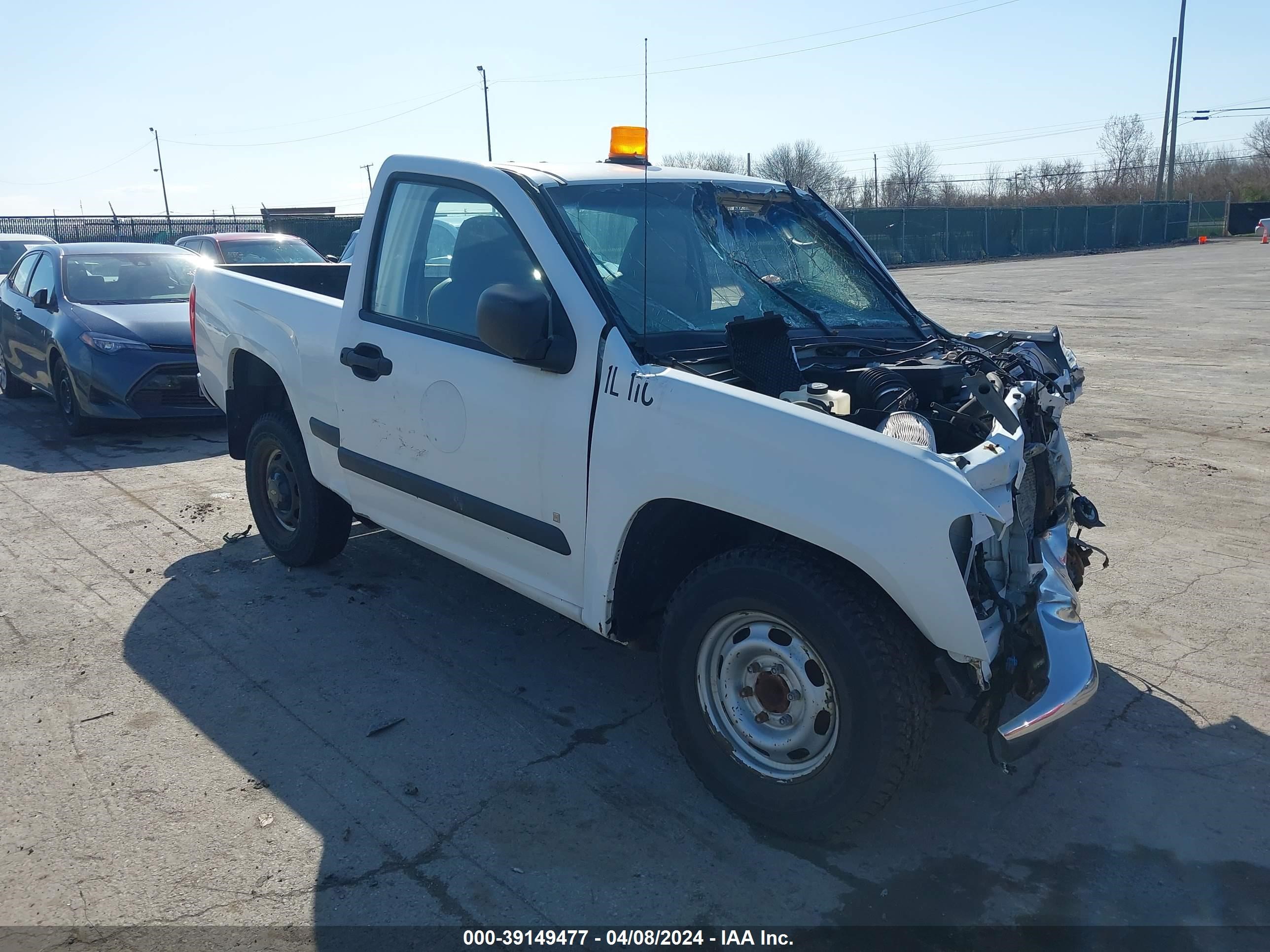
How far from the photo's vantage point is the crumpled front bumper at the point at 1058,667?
9.70 feet

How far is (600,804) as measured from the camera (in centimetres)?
342

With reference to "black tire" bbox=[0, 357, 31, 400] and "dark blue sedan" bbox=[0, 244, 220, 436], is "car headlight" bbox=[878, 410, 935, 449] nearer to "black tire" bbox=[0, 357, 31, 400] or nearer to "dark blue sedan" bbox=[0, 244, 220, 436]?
"dark blue sedan" bbox=[0, 244, 220, 436]

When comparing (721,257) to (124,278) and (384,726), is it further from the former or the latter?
(124,278)

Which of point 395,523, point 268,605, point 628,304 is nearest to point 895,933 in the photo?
→ point 628,304

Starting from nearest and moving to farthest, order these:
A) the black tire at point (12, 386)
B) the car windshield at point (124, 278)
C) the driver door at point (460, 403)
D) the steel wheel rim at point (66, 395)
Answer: the driver door at point (460, 403), the steel wheel rim at point (66, 395), the car windshield at point (124, 278), the black tire at point (12, 386)

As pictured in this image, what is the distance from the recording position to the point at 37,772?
360cm

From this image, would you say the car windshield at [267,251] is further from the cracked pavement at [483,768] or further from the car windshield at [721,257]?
the car windshield at [721,257]

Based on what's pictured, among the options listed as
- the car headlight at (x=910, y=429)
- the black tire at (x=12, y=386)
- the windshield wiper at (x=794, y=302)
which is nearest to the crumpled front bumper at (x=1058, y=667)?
the car headlight at (x=910, y=429)

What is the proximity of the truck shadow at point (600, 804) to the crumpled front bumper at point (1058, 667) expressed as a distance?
47 cm

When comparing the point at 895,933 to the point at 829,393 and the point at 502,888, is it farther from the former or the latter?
the point at 829,393

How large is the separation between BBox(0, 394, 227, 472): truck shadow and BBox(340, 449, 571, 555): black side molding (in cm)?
436

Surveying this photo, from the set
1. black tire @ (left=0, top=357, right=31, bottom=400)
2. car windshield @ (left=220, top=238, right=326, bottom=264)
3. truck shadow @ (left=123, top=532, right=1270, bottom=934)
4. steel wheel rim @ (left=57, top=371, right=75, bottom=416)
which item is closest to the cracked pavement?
truck shadow @ (left=123, top=532, right=1270, bottom=934)

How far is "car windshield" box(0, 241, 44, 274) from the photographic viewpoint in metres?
17.9

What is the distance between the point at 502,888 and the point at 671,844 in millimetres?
546
